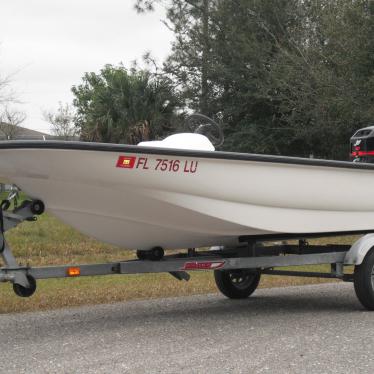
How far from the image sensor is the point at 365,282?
22.0 ft

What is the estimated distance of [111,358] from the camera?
493 cm

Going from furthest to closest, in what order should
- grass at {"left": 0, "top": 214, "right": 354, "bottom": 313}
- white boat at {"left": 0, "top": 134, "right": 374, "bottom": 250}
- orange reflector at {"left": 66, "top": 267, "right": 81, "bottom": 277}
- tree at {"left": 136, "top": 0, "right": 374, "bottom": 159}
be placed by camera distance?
tree at {"left": 136, "top": 0, "right": 374, "bottom": 159}, grass at {"left": 0, "top": 214, "right": 354, "bottom": 313}, orange reflector at {"left": 66, "top": 267, "right": 81, "bottom": 277}, white boat at {"left": 0, "top": 134, "right": 374, "bottom": 250}

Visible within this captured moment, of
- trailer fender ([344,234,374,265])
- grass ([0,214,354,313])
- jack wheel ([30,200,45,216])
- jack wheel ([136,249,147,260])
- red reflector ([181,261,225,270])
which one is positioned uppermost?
jack wheel ([30,200,45,216])

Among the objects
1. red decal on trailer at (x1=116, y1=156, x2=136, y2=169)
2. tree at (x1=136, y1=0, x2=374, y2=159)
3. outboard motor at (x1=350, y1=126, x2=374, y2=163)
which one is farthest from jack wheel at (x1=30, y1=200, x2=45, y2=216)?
tree at (x1=136, y1=0, x2=374, y2=159)

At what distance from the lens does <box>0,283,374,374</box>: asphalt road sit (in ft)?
15.5

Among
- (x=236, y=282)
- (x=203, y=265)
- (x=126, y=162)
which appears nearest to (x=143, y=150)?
(x=126, y=162)

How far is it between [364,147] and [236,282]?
6.59ft

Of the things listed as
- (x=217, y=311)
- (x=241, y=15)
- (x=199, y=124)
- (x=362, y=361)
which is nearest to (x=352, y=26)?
(x=241, y=15)

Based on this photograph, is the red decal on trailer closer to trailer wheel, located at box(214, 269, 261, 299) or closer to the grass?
the grass

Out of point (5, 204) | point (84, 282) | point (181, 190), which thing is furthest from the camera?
point (84, 282)

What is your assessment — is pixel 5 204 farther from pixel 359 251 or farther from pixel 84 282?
pixel 84 282

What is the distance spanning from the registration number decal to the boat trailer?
757 mm

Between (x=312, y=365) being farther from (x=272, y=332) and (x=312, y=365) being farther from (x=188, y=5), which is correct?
(x=188, y=5)

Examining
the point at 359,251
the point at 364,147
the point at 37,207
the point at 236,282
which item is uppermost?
the point at 364,147
